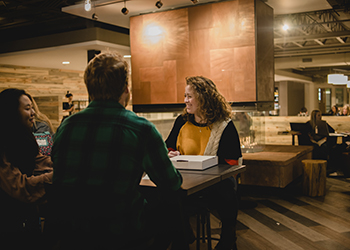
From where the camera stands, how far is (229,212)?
2568 millimetres

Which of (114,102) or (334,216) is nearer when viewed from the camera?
(114,102)

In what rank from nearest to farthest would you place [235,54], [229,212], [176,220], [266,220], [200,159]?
[176,220] → [200,159] → [229,212] → [266,220] → [235,54]

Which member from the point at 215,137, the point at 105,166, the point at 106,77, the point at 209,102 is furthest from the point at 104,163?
the point at 209,102

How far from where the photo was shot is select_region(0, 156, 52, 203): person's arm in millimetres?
2137

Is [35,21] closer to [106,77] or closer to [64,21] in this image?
[64,21]

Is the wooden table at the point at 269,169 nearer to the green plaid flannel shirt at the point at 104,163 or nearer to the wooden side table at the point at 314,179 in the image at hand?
the wooden side table at the point at 314,179

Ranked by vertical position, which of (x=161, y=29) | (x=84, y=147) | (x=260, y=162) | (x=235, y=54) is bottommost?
(x=260, y=162)

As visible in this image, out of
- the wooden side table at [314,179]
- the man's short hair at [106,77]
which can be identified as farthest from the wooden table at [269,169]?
the man's short hair at [106,77]

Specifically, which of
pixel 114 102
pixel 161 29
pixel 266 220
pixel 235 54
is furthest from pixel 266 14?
pixel 114 102

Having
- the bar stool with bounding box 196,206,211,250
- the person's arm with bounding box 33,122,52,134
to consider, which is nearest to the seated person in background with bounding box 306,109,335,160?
the bar stool with bounding box 196,206,211,250

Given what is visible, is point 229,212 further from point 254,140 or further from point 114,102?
point 254,140

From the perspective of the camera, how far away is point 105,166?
1452 mm

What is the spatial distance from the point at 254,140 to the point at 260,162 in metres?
0.65

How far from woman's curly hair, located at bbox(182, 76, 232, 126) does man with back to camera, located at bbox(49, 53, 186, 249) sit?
4.73ft
